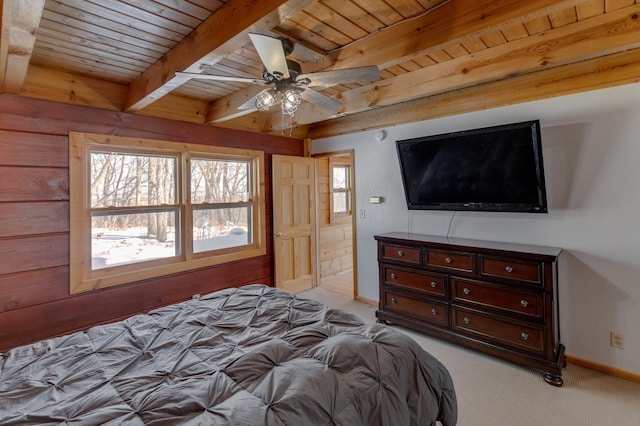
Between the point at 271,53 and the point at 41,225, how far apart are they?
7.80 feet

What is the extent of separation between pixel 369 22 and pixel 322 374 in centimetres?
207

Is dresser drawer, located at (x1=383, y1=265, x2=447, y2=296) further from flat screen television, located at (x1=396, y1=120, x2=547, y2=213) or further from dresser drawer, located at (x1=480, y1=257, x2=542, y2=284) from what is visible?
flat screen television, located at (x1=396, y1=120, x2=547, y2=213)

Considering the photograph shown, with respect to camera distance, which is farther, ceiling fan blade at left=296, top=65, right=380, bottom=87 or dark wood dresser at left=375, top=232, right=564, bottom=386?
dark wood dresser at left=375, top=232, right=564, bottom=386

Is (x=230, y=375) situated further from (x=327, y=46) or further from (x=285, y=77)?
(x=327, y=46)

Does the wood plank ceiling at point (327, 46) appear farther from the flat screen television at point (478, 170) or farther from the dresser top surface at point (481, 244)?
the dresser top surface at point (481, 244)

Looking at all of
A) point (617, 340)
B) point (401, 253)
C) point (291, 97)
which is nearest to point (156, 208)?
point (291, 97)

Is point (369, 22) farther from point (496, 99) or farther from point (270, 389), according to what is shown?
point (270, 389)

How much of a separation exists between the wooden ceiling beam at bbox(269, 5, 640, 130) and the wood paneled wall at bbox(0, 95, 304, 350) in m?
2.57

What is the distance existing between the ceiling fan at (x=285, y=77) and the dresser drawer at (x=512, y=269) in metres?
1.85

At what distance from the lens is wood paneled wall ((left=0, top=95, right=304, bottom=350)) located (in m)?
2.38

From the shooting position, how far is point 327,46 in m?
2.29

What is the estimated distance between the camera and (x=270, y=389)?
1191 mm

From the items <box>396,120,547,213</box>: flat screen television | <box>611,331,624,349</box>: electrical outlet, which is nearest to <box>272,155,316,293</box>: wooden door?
<box>396,120,547,213</box>: flat screen television

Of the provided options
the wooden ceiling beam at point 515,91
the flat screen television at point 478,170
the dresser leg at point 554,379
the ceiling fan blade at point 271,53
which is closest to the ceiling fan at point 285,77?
the ceiling fan blade at point 271,53
